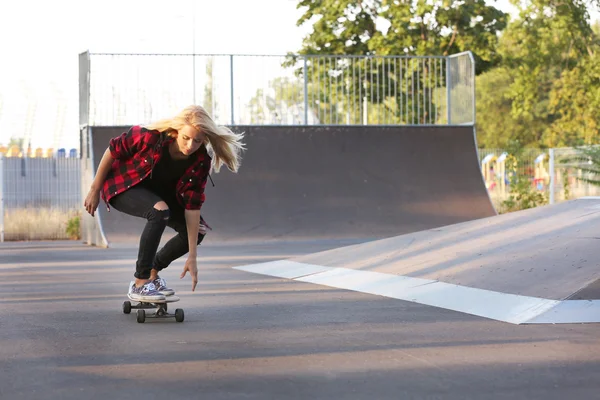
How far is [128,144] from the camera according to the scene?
6.99 m

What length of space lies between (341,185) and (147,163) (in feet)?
42.3

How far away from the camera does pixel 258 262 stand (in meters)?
13.5

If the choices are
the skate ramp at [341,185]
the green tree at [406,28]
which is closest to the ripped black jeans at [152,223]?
the skate ramp at [341,185]

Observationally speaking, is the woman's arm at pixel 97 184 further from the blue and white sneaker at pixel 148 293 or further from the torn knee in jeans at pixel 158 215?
the blue and white sneaker at pixel 148 293

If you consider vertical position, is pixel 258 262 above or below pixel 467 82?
below

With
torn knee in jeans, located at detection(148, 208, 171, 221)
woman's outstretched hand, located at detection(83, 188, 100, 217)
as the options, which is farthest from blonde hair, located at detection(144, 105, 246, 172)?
woman's outstretched hand, located at detection(83, 188, 100, 217)

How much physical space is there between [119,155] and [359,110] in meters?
16.3

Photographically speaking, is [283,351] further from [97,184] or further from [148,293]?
[97,184]

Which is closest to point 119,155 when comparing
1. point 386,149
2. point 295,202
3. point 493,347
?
point 493,347

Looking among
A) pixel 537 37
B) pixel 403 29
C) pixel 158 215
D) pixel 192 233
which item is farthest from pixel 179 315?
pixel 537 37

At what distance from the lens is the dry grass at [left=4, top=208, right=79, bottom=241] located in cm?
2041

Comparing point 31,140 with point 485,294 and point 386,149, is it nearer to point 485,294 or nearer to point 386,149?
point 386,149

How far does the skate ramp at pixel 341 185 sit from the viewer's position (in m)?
18.9

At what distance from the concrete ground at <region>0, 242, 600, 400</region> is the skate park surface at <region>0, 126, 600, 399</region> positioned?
0.01 meters
